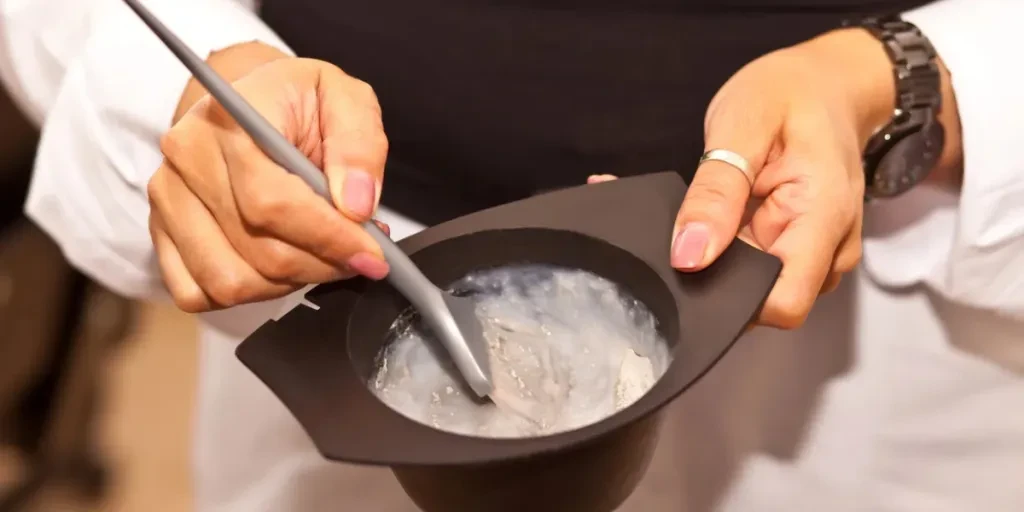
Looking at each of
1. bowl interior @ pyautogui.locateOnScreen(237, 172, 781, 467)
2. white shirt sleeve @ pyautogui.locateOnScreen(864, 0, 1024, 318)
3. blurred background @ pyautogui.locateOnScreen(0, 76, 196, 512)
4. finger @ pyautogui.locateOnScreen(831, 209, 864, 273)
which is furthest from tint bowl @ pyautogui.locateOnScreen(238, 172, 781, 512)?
blurred background @ pyautogui.locateOnScreen(0, 76, 196, 512)

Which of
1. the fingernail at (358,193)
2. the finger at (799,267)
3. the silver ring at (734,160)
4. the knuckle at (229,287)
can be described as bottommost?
the knuckle at (229,287)

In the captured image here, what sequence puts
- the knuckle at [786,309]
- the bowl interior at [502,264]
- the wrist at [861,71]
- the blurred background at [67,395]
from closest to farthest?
the bowl interior at [502,264] < the knuckle at [786,309] < the wrist at [861,71] < the blurred background at [67,395]

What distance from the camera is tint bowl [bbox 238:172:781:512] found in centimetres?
33

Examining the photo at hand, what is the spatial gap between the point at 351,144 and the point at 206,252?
10cm

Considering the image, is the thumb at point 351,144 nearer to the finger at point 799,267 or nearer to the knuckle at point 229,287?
the knuckle at point 229,287

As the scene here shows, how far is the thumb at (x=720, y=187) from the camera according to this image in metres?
0.39

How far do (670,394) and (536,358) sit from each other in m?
0.14

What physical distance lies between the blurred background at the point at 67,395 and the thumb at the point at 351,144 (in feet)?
3.30

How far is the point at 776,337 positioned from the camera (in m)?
0.64

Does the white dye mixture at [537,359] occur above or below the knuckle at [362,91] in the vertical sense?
below

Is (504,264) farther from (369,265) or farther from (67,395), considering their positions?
(67,395)

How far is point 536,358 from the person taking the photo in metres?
0.46

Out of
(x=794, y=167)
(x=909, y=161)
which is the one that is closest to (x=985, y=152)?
(x=909, y=161)

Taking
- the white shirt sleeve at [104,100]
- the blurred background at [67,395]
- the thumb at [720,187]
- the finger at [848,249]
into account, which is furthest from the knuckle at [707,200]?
the blurred background at [67,395]
